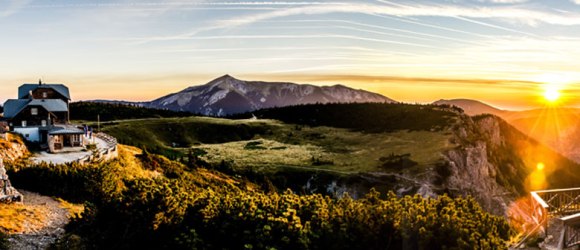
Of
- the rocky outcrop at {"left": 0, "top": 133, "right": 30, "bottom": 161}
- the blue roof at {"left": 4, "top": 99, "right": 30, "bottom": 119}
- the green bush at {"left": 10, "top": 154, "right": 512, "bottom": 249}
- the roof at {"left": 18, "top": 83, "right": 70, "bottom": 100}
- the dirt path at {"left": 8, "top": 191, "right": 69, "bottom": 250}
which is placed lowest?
the dirt path at {"left": 8, "top": 191, "right": 69, "bottom": 250}

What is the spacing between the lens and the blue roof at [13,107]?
175 ft

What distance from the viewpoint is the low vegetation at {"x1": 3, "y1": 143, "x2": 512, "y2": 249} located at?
1902 centimetres

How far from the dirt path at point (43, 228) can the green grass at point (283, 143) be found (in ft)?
171

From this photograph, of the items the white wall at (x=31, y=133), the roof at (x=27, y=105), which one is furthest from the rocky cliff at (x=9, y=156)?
the roof at (x=27, y=105)

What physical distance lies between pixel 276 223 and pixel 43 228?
479 inches

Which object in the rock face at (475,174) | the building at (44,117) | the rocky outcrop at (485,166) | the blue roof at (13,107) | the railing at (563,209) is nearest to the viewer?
the railing at (563,209)

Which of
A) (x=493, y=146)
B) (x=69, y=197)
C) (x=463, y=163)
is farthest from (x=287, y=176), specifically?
(x=493, y=146)

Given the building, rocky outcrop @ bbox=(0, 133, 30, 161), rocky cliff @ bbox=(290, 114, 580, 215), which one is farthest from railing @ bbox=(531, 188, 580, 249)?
the building

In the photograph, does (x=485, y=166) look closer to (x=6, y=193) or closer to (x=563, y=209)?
(x=563, y=209)

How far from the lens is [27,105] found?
53875 millimetres

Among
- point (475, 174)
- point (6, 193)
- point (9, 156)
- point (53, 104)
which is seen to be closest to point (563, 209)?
point (6, 193)

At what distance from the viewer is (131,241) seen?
20734mm

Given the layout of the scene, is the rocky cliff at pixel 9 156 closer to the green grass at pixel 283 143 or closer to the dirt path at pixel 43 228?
the dirt path at pixel 43 228

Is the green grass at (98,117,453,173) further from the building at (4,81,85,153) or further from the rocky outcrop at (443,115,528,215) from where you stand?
→ the building at (4,81,85,153)
